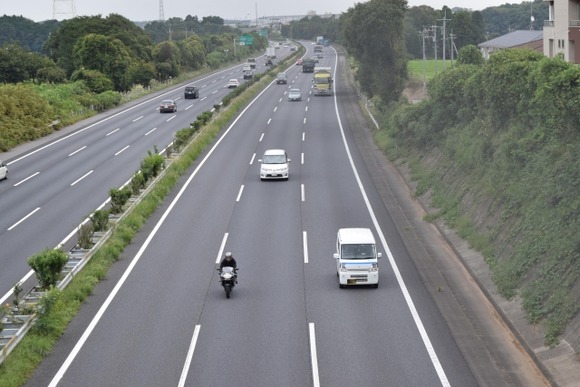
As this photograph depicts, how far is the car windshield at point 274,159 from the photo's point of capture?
5141cm

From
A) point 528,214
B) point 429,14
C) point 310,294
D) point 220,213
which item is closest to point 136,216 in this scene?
point 220,213

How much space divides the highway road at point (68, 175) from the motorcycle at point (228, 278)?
7.05 metres

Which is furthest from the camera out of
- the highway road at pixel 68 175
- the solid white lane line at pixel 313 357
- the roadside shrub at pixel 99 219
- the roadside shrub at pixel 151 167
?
the roadside shrub at pixel 151 167

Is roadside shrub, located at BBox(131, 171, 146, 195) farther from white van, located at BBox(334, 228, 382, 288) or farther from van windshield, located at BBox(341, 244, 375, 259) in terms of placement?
van windshield, located at BBox(341, 244, 375, 259)

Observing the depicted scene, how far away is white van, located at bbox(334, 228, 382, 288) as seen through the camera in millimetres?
29812

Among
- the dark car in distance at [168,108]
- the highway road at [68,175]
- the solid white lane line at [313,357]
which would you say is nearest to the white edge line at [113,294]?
the highway road at [68,175]

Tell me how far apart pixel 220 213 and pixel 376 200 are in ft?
26.2

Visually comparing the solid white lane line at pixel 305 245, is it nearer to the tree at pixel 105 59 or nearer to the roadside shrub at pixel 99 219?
the roadside shrub at pixel 99 219

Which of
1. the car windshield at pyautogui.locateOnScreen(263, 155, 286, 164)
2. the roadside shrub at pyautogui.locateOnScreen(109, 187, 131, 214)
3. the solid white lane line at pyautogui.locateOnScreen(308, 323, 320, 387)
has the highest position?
the car windshield at pyautogui.locateOnScreen(263, 155, 286, 164)

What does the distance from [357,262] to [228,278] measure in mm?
4255

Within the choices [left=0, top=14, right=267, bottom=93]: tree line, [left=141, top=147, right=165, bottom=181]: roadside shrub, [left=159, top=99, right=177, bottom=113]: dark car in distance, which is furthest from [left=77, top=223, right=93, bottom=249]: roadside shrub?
[left=0, top=14, right=267, bottom=93]: tree line

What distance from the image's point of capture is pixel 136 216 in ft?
133

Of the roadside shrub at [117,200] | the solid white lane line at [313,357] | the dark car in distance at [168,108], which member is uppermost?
the dark car in distance at [168,108]

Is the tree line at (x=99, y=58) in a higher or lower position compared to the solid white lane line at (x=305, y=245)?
higher
